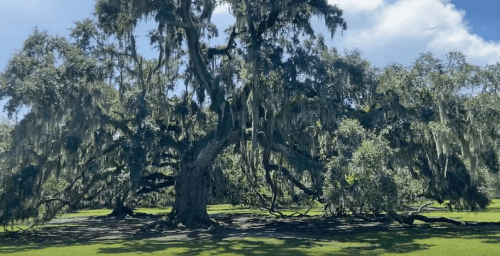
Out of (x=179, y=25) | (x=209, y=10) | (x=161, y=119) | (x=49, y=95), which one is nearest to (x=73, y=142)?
(x=49, y=95)

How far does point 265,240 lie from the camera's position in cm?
1955

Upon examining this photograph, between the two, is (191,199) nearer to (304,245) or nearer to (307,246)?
(304,245)

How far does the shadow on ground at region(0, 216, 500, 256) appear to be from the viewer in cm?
1638

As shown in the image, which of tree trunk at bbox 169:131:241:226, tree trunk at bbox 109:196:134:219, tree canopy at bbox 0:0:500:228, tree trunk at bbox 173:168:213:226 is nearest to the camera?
tree canopy at bbox 0:0:500:228

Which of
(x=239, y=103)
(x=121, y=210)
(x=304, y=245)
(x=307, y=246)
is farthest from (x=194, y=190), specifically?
(x=121, y=210)

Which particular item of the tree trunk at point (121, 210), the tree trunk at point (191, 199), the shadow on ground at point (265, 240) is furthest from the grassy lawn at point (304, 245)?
the tree trunk at point (121, 210)

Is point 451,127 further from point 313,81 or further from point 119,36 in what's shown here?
point 119,36

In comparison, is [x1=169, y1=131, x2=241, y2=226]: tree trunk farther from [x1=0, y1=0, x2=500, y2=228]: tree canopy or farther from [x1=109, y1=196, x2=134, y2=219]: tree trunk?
[x1=109, y1=196, x2=134, y2=219]: tree trunk

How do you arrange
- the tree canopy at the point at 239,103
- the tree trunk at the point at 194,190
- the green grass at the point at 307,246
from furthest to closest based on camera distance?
1. the tree trunk at the point at 194,190
2. the tree canopy at the point at 239,103
3. the green grass at the point at 307,246

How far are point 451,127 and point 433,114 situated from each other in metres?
1.05

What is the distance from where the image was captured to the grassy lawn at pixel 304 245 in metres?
15.6

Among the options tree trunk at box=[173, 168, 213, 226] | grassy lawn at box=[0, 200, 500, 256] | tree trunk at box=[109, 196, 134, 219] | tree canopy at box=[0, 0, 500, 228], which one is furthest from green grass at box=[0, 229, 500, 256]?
tree trunk at box=[109, 196, 134, 219]

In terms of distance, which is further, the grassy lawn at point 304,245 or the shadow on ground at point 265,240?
the shadow on ground at point 265,240

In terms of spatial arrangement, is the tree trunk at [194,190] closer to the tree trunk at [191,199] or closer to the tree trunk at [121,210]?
the tree trunk at [191,199]
